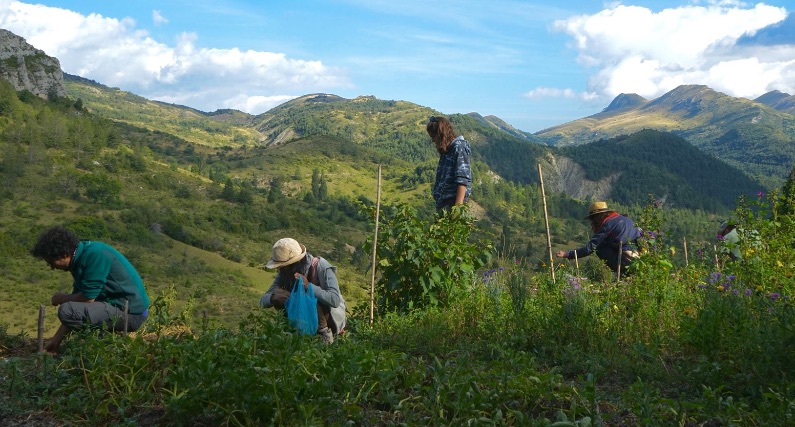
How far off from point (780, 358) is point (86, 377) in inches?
156

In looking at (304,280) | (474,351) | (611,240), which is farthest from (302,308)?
(611,240)

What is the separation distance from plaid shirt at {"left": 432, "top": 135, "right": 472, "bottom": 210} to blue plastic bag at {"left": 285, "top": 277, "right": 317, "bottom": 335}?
7.30ft

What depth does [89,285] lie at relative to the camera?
17.7 feet

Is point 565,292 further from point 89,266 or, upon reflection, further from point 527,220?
point 527,220

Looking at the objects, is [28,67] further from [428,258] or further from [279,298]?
[279,298]

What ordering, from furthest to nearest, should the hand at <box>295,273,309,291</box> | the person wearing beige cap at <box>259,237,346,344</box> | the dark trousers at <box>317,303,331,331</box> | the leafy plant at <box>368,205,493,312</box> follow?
the leafy plant at <box>368,205,493,312</box>, the dark trousers at <box>317,303,331,331</box>, the person wearing beige cap at <box>259,237,346,344</box>, the hand at <box>295,273,309,291</box>

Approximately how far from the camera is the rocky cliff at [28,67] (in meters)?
104

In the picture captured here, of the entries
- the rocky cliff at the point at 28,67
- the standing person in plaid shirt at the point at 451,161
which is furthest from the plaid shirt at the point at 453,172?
the rocky cliff at the point at 28,67

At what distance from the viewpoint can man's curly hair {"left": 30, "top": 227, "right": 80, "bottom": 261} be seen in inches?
207

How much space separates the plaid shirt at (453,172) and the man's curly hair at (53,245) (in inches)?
139

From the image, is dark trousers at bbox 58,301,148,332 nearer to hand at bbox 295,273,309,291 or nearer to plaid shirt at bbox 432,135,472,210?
hand at bbox 295,273,309,291

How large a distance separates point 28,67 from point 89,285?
122m

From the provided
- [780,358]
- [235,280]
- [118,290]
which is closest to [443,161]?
[118,290]

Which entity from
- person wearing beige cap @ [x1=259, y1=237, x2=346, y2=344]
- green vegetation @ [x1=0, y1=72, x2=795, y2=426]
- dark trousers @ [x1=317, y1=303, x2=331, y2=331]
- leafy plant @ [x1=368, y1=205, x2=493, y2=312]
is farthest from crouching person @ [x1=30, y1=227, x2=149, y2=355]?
leafy plant @ [x1=368, y1=205, x2=493, y2=312]
